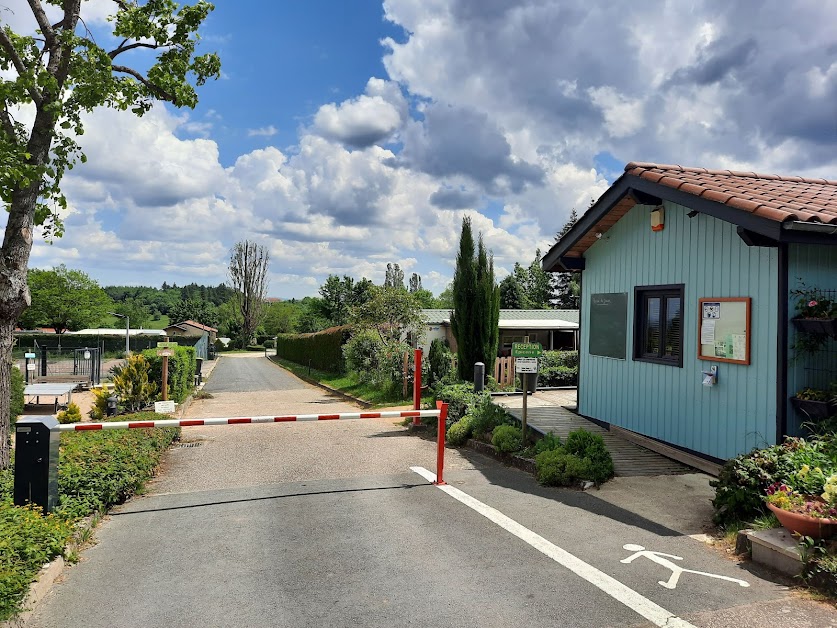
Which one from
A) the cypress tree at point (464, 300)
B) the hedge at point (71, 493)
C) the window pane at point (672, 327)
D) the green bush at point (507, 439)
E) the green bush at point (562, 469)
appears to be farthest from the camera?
the cypress tree at point (464, 300)

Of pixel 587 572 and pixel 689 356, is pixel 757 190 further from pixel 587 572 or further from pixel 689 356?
pixel 587 572

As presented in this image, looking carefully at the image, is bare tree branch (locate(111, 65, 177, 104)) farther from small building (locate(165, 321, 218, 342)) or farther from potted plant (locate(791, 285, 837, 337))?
small building (locate(165, 321, 218, 342))

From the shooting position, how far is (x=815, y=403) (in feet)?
20.9

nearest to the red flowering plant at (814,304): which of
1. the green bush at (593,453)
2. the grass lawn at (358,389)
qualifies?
the green bush at (593,453)

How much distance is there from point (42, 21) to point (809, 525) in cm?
959

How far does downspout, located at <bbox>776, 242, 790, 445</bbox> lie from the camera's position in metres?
6.79

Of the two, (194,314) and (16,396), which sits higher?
(194,314)

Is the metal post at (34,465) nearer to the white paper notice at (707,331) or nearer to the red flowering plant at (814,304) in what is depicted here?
the white paper notice at (707,331)

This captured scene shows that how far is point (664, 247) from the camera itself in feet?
29.5

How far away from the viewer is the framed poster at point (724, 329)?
7363mm

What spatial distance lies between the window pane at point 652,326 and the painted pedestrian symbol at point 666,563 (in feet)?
14.7

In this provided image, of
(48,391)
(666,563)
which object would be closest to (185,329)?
(48,391)

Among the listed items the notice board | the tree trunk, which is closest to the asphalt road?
the tree trunk

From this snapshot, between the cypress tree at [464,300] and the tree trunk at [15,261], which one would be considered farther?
the cypress tree at [464,300]
